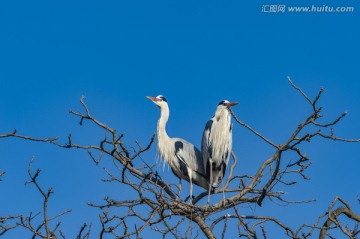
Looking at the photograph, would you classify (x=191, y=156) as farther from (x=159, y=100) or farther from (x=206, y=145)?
(x=159, y=100)

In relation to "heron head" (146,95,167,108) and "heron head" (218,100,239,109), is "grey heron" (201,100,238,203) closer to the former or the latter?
"heron head" (218,100,239,109)

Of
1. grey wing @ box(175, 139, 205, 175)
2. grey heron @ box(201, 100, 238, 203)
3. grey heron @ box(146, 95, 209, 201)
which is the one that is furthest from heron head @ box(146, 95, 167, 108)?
grey heron @ box(201, 100, 238, 203)

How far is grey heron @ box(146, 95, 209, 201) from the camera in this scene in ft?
29.3

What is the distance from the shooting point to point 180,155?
9.08 m

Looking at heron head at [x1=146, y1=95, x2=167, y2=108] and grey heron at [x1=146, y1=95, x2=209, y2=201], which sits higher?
heron head at [x1=146, y1=95, x2=167, y2=108]

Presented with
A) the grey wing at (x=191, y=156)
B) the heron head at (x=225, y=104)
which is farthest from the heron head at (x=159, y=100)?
the heron head at (x=225, y=104)

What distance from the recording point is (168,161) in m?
9.16

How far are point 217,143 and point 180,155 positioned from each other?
70 cm

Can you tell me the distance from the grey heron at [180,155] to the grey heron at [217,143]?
0.19 metres

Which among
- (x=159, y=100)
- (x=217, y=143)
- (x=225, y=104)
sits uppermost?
(x=159, y=100)

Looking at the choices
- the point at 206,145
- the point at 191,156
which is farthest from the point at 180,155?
the point at 206,145

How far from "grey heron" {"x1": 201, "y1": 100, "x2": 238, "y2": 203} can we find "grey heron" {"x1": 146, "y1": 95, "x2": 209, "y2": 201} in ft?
0.62

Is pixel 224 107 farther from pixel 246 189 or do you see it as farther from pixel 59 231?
pixel 59 231

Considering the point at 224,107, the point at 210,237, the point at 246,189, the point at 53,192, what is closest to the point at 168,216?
the point at 210,237
